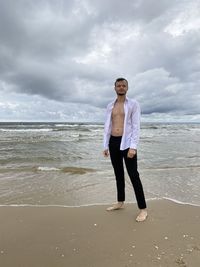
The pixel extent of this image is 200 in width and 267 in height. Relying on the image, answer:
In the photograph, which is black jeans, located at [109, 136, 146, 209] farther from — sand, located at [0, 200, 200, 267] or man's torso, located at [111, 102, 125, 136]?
sand, located at [0, 200, 200, 267]

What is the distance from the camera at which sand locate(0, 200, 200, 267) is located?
2.83m

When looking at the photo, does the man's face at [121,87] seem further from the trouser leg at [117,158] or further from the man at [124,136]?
the trouser leg at [117,158]

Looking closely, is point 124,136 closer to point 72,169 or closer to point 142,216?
point 142,216

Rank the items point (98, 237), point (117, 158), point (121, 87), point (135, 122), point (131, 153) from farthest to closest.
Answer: point (117, 158)
point (121, 87)
point (135, 122)
point (131, 153)
point (98, 237)

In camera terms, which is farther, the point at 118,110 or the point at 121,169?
the point at 121,169

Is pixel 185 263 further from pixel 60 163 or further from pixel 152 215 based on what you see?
pixel 60 163

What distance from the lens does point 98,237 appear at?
3.35 m

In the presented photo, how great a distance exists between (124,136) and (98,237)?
1393 mm

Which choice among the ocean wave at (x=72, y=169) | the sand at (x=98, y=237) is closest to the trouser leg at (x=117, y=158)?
the sand at (x=98, y=237)

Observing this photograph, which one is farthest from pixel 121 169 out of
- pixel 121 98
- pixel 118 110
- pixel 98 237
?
pixel 98 237

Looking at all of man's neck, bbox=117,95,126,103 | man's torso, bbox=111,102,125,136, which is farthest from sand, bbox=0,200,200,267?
man's neck, bbox=117,95,126,103

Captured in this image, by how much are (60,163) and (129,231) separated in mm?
7067

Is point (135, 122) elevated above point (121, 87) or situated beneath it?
situated beneath

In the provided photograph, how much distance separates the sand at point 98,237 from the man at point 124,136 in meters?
0.35
